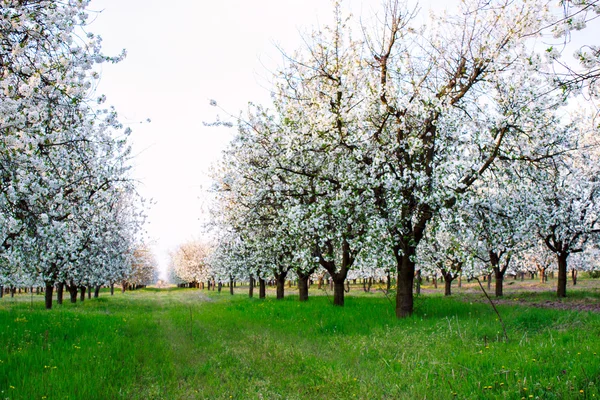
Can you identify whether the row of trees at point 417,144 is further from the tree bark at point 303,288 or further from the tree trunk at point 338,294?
the tree bark at point 303,288

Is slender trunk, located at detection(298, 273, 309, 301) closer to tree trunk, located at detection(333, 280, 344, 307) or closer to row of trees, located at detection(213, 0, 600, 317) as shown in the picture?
tree trunk, located at detection(333, 280, 344, 307)

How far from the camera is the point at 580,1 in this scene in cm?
586

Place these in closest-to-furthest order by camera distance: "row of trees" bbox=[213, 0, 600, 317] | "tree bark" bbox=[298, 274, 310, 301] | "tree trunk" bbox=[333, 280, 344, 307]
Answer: "row of trees" bbox=[213, 0, 600, 317]
"tree trunk" bbox=[333, 280, 344, 307]
"tree bark" bbox=[298, 274, 310, 301]

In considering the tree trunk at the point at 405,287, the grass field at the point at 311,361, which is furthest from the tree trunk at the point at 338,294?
the grass field at the point at 311,361

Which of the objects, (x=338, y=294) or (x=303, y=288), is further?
(x=303, y=288)

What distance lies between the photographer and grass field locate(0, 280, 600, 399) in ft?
22.7

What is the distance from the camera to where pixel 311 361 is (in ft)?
30.4

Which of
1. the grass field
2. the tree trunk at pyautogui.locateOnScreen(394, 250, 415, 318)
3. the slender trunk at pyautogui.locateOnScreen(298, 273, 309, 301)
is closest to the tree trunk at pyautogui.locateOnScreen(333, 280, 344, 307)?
the slender trunk at pyautogui.locateOnScreen(298, 273, 309, 301)

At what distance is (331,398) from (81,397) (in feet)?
13.2

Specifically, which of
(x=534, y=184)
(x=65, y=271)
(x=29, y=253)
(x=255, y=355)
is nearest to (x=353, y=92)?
(x=534, y=184)

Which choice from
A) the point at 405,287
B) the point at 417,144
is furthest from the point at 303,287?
the point at 417,144

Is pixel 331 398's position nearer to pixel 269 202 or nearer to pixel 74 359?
pixel 74 359

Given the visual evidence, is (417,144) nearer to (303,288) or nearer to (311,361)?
(311,361)

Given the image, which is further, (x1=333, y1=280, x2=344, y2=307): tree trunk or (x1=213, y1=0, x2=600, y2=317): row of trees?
(x1=333, y1=280, x2=344, y2=307): tree trunk
